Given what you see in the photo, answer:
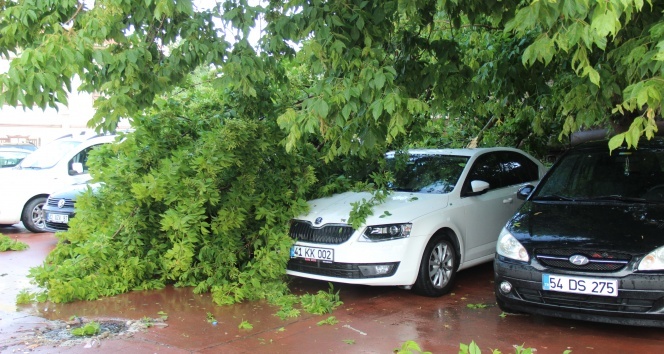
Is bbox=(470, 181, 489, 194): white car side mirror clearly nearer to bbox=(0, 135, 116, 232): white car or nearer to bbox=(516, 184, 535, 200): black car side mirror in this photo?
bbox=(516, 184, 535, 200): black car side mirror

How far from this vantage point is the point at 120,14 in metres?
5.11

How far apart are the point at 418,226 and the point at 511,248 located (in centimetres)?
113

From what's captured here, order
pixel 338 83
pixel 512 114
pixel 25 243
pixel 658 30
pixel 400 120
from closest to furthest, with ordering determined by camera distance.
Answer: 1. pixel 658 30
2. pixel 400 120
3. pixel 338 83
4. pixel 25 243
5. pixel 512 114

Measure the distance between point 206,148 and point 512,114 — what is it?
6601 millimetres

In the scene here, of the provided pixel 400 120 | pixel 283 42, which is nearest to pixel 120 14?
pixel 283 42

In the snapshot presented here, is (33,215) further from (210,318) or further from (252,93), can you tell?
(252,93)

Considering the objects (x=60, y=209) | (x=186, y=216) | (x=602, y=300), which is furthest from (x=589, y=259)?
(x=60, y=209)

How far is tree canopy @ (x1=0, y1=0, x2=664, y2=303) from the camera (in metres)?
4.68

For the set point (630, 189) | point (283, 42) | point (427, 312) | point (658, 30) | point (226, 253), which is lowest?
point (427, 312)

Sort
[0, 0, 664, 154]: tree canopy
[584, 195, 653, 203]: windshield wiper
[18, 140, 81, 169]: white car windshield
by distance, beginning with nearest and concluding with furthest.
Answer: [0, 0, 664, 154]: tree canopy
[584, 195, 653, 203]: windshield wiper
[18, 140, 81, 169]: white car windshield

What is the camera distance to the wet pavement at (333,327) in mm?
5215

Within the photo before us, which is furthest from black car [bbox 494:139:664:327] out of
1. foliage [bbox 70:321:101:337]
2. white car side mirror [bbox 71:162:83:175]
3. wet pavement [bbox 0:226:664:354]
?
white car side mirror [bbox 71:162:83:175]

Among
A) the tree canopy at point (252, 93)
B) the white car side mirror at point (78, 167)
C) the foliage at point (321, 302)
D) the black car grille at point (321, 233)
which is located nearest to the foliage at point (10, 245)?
the white car side mirror at point (78, 167)

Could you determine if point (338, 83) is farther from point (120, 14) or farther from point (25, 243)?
point (25, 243)
